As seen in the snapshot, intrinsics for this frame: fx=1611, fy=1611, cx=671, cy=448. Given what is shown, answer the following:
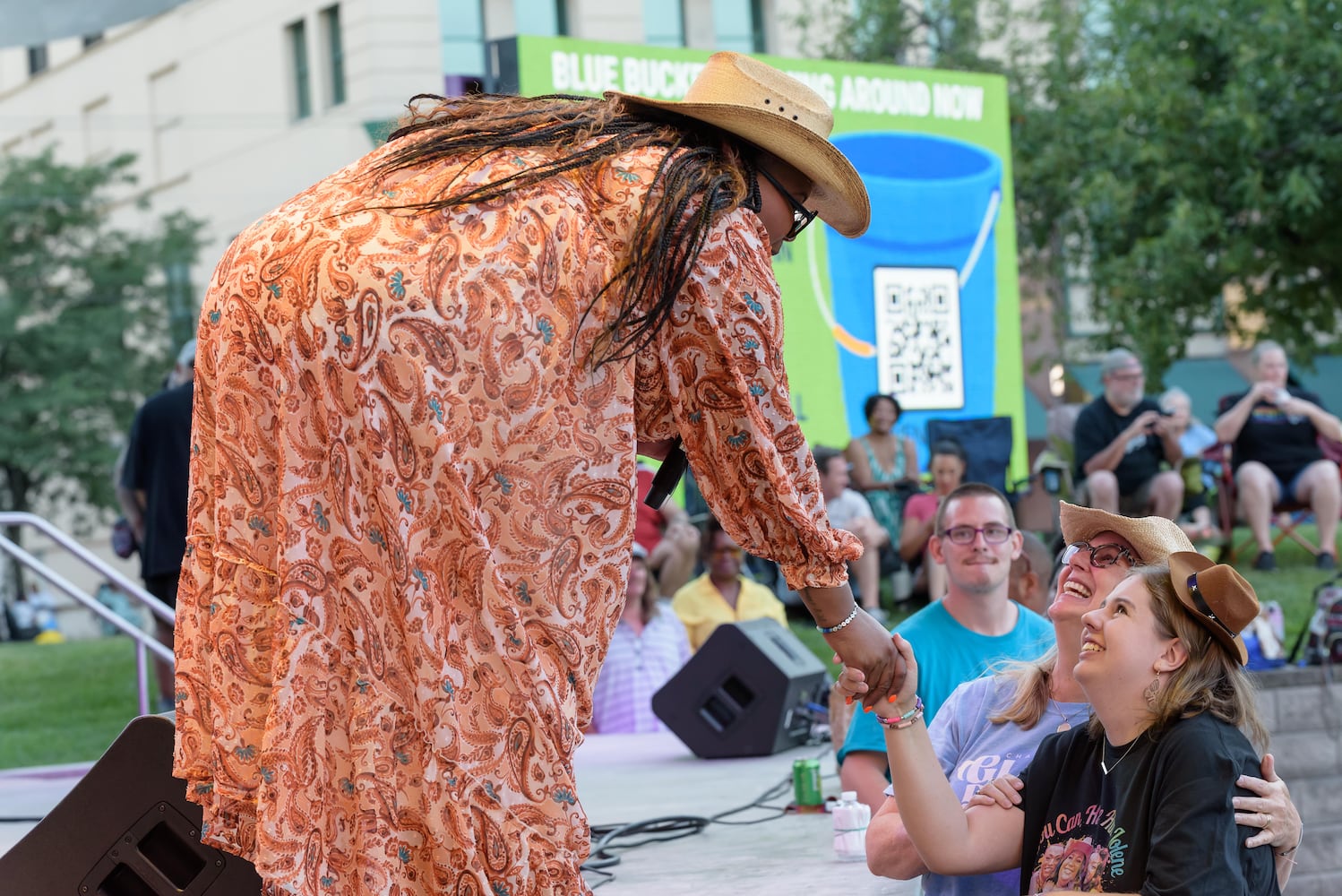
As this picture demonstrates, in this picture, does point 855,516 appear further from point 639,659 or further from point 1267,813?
point 1267,813

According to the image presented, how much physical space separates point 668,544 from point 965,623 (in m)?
5.27

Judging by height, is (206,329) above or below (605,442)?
above

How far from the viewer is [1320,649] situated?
6.46 metres

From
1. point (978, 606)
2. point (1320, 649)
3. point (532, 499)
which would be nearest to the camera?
point (532, 499)

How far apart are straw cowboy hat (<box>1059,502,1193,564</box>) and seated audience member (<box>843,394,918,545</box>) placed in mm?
7091

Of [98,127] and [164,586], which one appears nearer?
[164,586]

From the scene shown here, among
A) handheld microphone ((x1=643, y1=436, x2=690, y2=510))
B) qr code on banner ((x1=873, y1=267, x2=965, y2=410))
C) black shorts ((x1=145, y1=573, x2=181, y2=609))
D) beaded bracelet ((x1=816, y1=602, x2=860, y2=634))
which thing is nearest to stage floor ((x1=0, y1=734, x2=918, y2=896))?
black shorts ((x1=145, y1=573, x2=181, y2=609))

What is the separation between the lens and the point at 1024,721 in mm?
3045

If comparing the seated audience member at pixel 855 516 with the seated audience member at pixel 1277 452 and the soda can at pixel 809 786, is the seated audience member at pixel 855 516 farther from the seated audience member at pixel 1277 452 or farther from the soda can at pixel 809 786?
the soda can at pixel 809 786

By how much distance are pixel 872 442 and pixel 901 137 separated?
7.68 feet

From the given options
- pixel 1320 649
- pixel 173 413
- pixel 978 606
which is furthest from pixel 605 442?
pixel 1320 649

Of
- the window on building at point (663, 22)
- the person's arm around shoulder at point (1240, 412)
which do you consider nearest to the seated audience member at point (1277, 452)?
the person's arm around shoulder at point (1240, 412)

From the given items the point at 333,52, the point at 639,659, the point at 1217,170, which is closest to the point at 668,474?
the point at 639,659

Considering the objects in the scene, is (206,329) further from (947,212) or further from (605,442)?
(947,212)
